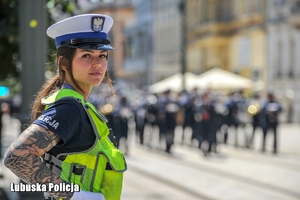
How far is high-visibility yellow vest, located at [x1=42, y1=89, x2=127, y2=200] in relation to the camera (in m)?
2.46

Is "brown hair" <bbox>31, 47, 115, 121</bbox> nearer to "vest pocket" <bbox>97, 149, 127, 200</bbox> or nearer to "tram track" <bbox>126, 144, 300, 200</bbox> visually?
"vest pocket" <bbox>97, 149, 127, 200</bbox>

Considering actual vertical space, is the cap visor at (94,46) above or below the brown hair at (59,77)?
above

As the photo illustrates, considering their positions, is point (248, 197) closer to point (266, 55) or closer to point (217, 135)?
point (217, 135)

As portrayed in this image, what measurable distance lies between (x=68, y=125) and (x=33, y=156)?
185 mm

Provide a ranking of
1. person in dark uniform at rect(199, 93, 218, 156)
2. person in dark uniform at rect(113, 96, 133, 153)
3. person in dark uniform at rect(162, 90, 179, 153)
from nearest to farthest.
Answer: person in dark uniform at rect(199, 93, 218, 156) < person in dark uniform at rect(113, 96, 133, 153) < person in dark uniform at rect(162, 90, 179, 153)

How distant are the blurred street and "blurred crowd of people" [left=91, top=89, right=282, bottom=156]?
502 mm

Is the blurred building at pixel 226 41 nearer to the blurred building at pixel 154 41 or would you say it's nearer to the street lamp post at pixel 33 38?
the blurred building at pixel 154 41

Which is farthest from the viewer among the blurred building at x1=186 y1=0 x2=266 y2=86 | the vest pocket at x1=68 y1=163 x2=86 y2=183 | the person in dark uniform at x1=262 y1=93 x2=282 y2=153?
the blurred building at x1=186 y1=0 x2=266 y2=86

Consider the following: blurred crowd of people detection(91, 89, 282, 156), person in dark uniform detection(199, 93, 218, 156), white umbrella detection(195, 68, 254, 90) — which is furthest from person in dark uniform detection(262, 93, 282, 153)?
white umbrella detection(195, 68, 254, 90)

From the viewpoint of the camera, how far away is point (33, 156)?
227 cm

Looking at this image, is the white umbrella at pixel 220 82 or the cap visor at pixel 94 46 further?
the white umbrella at pixel 220 82

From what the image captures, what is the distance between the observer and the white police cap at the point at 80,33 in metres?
2.59

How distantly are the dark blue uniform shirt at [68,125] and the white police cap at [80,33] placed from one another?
0.29 metres

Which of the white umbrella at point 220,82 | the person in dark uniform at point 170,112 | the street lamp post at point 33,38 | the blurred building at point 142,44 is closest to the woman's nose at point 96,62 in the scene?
the street lamp post at point 33,38
